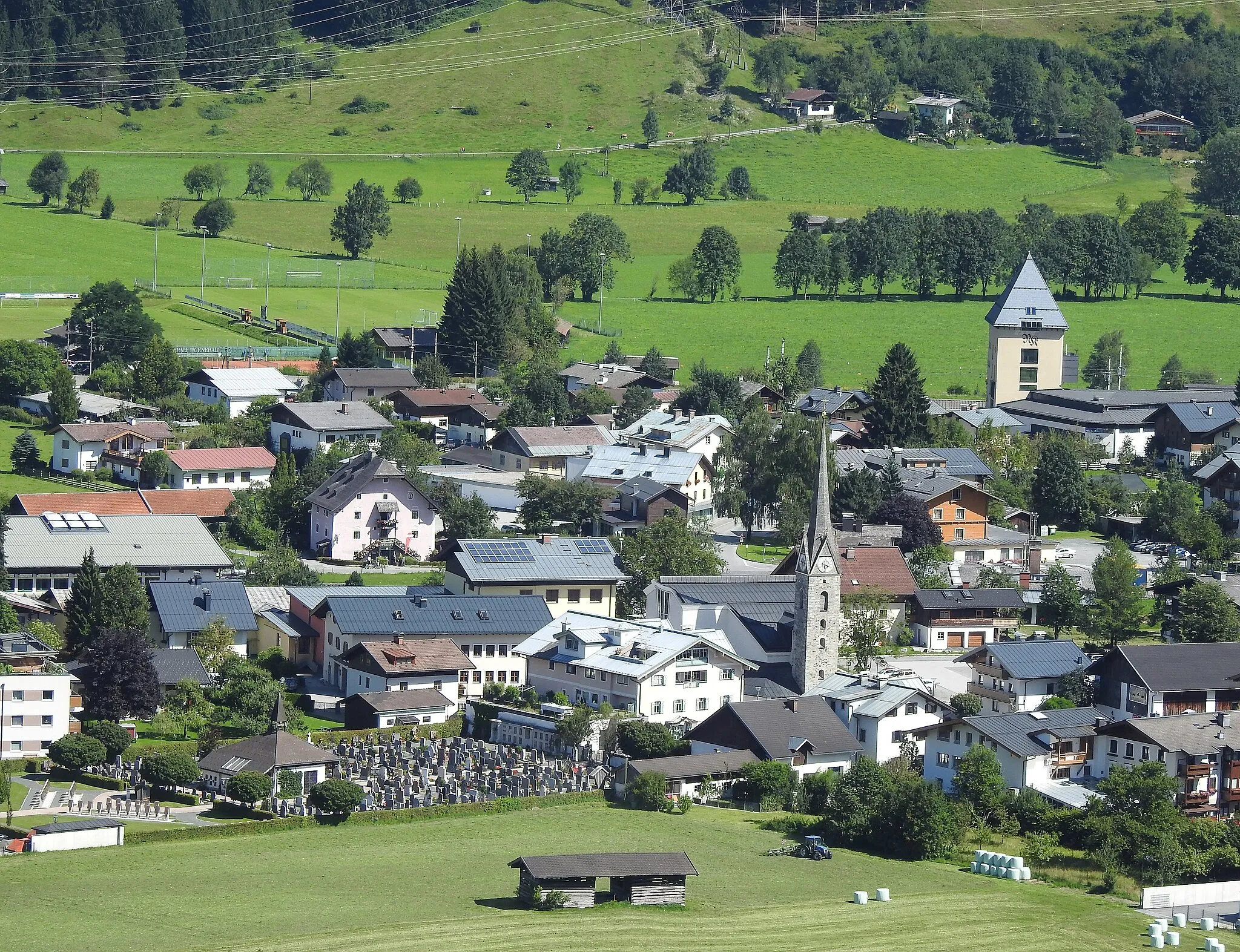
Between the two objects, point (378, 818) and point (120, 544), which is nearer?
point (378, 818)

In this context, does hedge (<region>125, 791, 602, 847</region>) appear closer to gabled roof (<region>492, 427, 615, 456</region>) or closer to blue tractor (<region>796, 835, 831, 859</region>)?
blue tractor (<region>796, 835, 831, 859</region>)

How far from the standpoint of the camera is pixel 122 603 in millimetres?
66125

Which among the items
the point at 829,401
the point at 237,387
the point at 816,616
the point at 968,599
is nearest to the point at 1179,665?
the point at 816,616

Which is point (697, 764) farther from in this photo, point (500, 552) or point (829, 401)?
point (829, 401)

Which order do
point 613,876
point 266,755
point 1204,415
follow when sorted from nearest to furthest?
point 613,876 → point 266,755 → point 1204,415

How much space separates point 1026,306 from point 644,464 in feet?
101

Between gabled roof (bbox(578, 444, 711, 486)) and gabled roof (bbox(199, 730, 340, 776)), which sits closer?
gabled roof (bbox(199, 730, 340, 776))

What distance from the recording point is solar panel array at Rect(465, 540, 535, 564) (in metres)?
74.2

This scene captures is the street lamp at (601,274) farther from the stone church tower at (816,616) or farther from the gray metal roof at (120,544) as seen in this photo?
the stone church tower at (816,616)

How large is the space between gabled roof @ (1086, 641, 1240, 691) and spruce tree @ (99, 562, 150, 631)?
90.1 feet

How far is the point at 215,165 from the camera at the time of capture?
155 m

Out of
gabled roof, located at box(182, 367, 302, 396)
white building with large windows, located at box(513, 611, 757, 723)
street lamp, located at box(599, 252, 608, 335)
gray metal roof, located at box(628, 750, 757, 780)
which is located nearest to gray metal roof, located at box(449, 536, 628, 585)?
white building with large windows, located at box(513, 611, 757, 723)

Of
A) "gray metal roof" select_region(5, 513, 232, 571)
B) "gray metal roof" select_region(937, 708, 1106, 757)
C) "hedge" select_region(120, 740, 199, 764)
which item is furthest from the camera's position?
"gray metal roof" select_region(5, 513, 232, 571)

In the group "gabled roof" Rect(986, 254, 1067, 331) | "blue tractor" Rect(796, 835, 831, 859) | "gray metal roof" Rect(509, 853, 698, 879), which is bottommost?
"blue tractor" Rect(796, 835, 831, 859)
